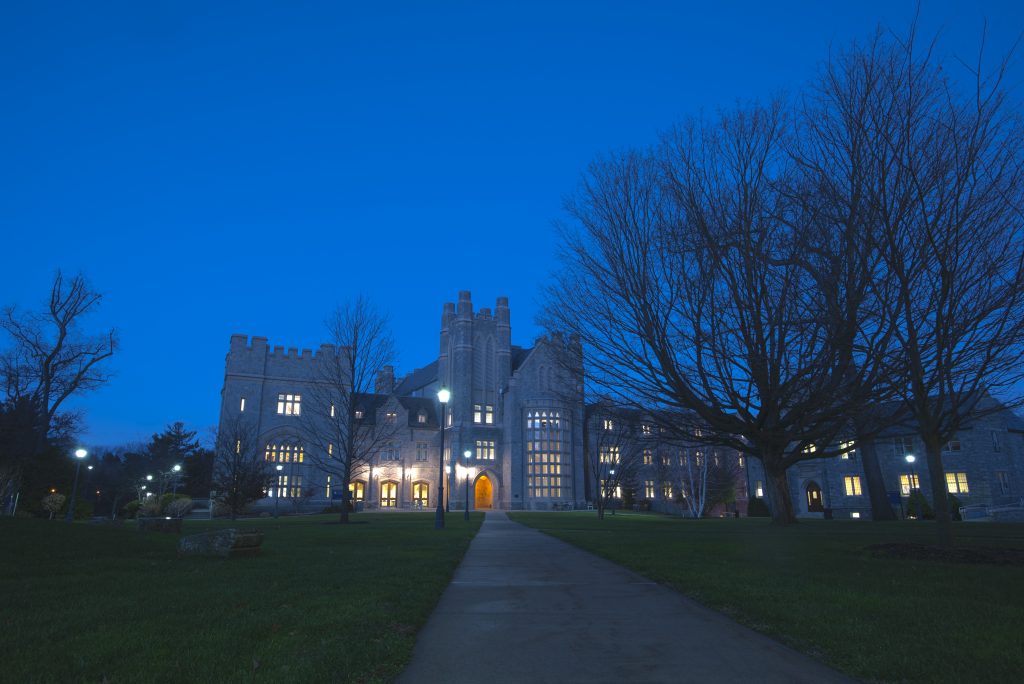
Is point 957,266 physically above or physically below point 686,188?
below

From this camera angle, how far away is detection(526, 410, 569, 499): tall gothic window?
5778 cm

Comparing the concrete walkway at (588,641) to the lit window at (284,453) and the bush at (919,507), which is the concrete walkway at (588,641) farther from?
the lit window at (284,453)

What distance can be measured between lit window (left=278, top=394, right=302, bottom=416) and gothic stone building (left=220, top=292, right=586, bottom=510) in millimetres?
86

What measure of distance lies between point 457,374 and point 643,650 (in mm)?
57233

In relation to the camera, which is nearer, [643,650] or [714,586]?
[643,650]

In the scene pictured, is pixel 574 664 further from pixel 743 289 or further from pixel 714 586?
pixel 743 289

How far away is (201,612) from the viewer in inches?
238

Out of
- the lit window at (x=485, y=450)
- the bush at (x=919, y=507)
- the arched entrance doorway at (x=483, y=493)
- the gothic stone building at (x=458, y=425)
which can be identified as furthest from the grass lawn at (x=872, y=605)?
the arched entrance doorway at (x=483, y=493)

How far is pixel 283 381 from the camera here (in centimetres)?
5325

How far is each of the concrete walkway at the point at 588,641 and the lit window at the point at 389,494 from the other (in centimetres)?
5181

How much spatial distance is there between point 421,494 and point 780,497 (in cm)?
4357

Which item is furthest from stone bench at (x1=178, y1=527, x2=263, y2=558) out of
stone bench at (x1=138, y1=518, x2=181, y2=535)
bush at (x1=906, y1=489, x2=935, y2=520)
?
bush at (x1=906, y1=489, x2=935, y2=520)

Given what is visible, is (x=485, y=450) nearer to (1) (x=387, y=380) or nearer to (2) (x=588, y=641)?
(1) (x=387, y=380)

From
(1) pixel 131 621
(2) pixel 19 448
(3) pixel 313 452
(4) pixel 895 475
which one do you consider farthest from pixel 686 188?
(3) pixel 313 452
